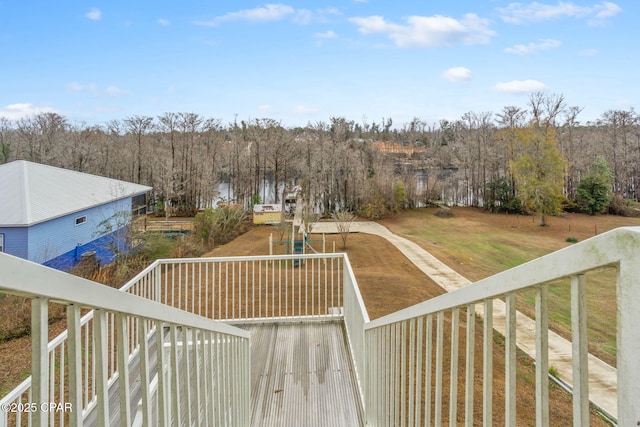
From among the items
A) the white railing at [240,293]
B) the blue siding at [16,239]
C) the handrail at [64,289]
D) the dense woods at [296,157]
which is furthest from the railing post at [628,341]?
the dense woods at [296,157]

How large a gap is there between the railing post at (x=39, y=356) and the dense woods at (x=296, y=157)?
1948 cm

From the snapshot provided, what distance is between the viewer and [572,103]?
66.1 ft

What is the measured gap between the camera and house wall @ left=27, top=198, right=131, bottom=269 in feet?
33.2

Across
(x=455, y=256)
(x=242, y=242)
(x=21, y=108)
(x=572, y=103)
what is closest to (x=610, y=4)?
(x=455, y=256)

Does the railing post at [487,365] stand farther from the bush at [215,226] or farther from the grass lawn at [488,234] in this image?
the bush at [215,226]

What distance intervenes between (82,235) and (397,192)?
1539cm

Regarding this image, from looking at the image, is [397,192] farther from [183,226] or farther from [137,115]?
[137,115]

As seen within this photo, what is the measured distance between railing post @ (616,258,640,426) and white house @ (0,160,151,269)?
37.5ft

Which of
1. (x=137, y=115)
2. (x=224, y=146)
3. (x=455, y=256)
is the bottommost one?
(x=455, y=256)

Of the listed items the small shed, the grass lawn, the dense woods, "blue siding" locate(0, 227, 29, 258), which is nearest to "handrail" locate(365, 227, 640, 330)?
the grass lawn

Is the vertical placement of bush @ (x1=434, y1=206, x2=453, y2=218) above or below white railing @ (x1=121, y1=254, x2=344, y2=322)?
above

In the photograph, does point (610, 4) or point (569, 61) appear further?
point (569, 61)

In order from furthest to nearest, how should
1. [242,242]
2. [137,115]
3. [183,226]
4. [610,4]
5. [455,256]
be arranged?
1. [137,115]
2. [183,226]
3. [242,242]
4. [455,256]
5. [610,4]

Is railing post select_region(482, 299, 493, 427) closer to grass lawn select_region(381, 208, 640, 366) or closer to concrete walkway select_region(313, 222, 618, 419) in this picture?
A: concrete walkway select_region(313, 222, 618, 419)
